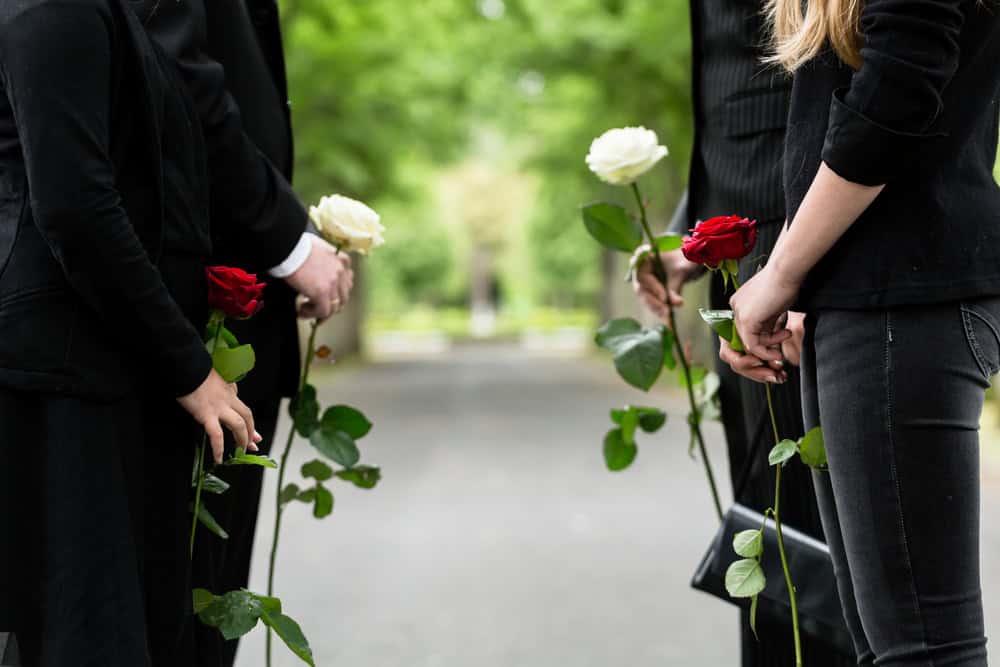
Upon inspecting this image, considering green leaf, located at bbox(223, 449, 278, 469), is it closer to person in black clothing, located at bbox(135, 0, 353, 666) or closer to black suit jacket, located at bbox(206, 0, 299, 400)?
person in black clothing, located at bbox(135, 0, 353, 666)

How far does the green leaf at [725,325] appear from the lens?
199 centimetres

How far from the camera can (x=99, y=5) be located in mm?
1784

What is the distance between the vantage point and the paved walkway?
4.29m

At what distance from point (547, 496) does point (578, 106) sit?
13750 millimetres

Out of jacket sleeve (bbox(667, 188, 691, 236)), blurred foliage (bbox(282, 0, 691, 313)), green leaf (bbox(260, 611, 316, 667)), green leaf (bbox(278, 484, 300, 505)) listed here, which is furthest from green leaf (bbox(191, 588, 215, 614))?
blurred foliage (bbox(282, 0, 691, 313))

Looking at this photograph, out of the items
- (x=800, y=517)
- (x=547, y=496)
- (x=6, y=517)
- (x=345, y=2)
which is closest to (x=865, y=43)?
(x=800, y=517)

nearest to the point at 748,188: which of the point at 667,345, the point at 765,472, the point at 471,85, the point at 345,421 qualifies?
the point at 667,345

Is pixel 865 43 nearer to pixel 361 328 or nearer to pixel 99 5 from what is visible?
pixel 99 5

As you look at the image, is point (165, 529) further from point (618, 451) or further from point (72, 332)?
point (618, 451)

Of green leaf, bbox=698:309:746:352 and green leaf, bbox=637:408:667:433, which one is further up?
green leaf, bbox=698:309:746:352

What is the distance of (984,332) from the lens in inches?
66.2

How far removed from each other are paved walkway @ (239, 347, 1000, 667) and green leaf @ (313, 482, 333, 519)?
1.39 metres

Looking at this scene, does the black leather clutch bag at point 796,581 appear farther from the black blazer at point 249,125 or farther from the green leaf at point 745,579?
the black blazer at point 249,125

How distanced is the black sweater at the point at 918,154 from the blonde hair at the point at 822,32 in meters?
0.04
